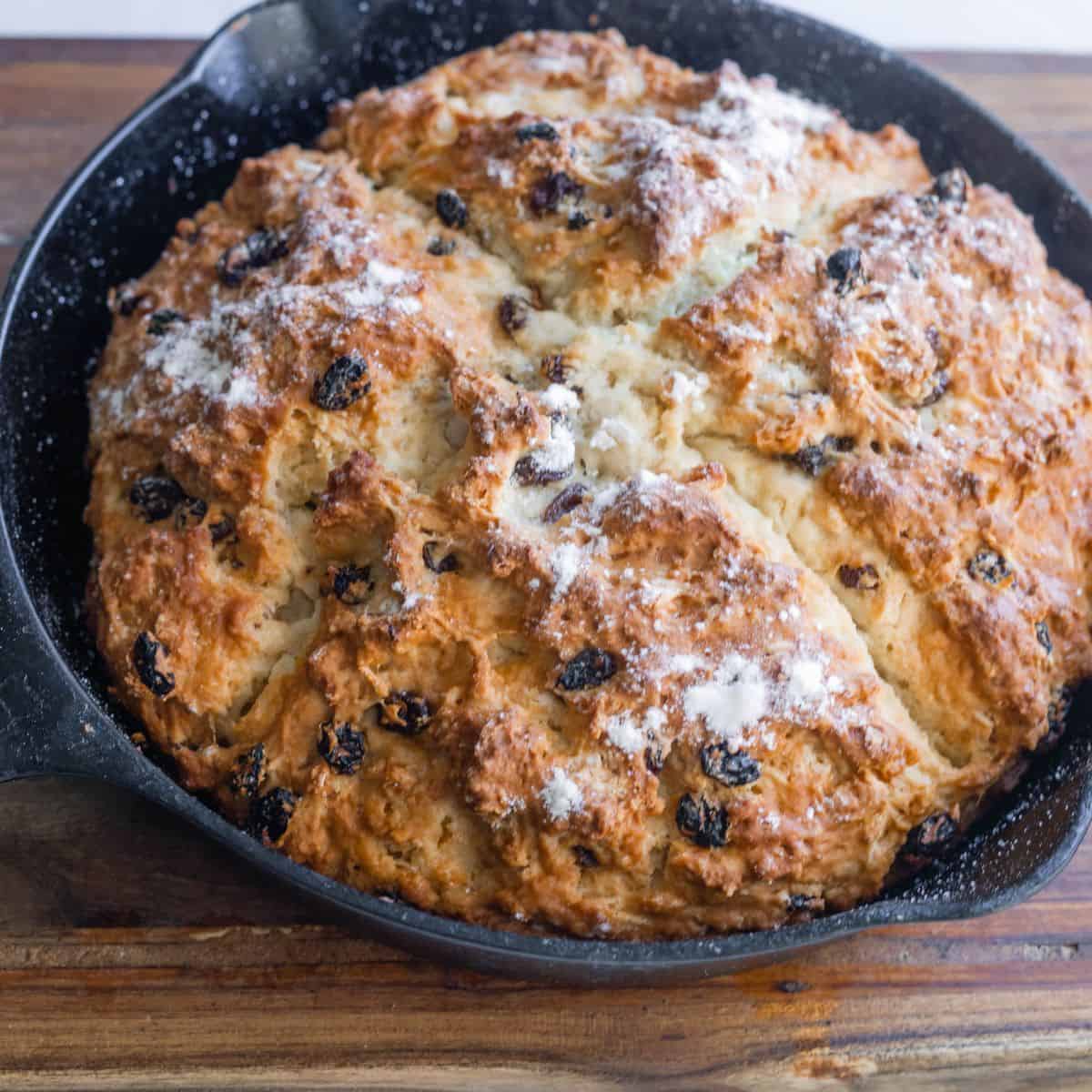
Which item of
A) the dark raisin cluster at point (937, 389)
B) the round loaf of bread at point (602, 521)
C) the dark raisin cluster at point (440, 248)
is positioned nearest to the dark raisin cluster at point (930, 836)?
the round loaf of bread at point (602, 521)

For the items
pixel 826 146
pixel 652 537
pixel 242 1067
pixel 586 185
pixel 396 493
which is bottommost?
pixel 242 1067

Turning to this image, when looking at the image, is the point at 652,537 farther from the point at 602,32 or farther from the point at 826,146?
the point at 602,32

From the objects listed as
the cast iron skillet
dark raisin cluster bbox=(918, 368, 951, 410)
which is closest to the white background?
the cast iron skillet

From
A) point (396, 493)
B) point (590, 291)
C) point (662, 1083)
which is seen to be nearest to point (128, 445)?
point (396, 493)

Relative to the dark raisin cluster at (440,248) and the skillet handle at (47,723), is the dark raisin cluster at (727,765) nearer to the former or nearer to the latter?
the skillet handle at (47,723)

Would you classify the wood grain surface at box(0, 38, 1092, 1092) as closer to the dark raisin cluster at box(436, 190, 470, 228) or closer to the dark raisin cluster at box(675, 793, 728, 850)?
the dark raisin cluster at box(675, 793, 728, 850)

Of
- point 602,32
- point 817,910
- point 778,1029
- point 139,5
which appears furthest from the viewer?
point 139,5

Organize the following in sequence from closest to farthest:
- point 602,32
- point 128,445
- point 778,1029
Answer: point 778,1029, point 128,445, point 602,32
